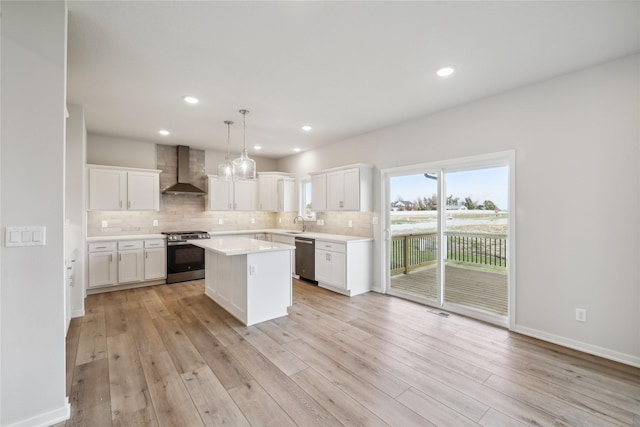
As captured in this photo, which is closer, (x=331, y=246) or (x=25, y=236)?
(x=25, y=236)

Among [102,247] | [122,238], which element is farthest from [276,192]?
[102,247]

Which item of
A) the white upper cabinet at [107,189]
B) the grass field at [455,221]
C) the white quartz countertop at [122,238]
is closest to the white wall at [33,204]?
the white quartz countertop at [122,238]

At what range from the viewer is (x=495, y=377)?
230 cm

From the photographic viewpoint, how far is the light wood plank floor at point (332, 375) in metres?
1.89

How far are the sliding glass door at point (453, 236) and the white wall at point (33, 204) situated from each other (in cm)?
392

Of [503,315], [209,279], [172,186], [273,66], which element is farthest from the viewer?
[172,186]

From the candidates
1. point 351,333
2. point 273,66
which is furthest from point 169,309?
point 273,66

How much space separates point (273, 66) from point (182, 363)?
2.86 metres

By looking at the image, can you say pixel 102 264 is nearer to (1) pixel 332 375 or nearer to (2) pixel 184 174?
(2) pixel 184 174

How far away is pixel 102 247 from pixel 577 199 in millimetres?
6383

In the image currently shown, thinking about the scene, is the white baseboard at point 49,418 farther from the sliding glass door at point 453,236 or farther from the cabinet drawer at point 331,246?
the sliding glass door at point 453,236

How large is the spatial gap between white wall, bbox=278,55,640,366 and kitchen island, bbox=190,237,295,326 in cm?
273

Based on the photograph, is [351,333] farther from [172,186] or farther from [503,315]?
[172,186]

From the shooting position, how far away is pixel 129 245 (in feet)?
16.0
